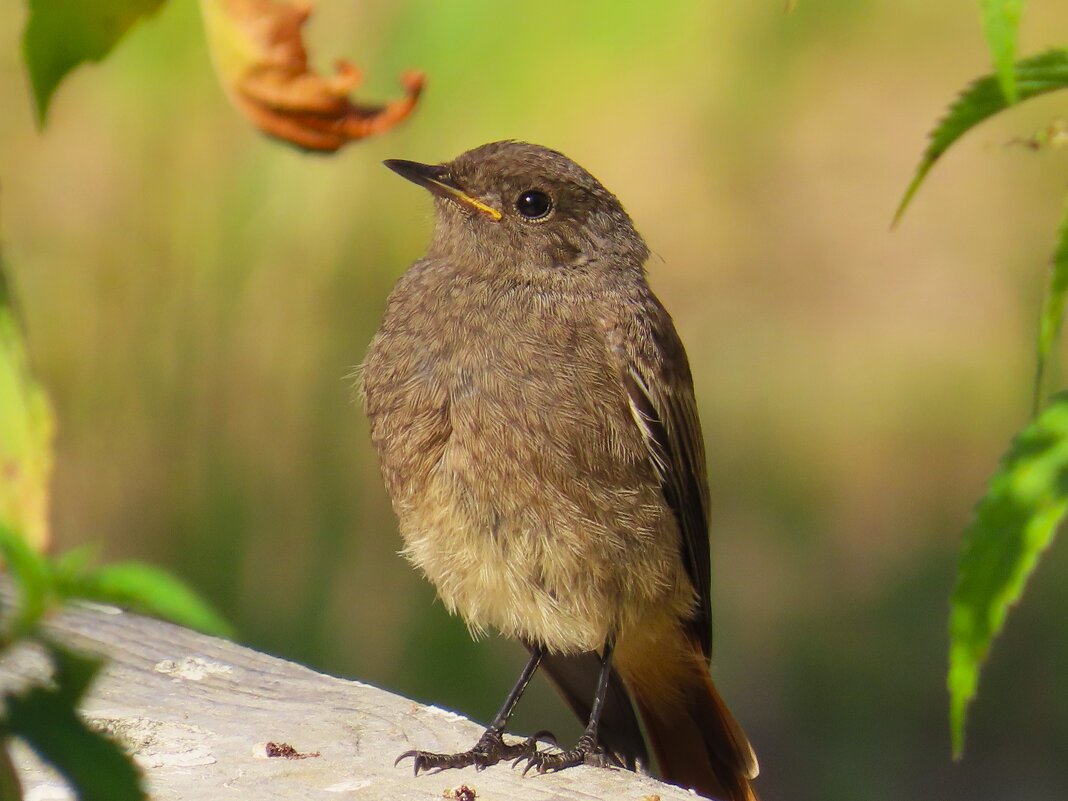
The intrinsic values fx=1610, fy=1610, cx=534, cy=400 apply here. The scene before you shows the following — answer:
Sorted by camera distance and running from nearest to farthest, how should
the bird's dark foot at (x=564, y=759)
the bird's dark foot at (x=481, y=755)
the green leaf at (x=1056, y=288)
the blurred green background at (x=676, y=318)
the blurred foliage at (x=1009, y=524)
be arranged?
1. the blurred foliage at (x=1009, y=524)
2. the green leaf at (x=1056, y=288)
3. the bird's dark foot at (x=481, y=755)
4. the bird's dark foot at (x=564, y=759)
5. the blurred green background at (x=676, y=318)

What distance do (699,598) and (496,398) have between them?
844 millimetres

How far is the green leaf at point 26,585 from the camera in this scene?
101 cm

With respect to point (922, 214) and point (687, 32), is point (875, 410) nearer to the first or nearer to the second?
point (922, 214)

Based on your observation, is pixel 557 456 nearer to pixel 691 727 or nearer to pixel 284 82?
pixel 691 727

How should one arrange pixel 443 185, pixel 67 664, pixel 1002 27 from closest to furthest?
pixel 67 664 < pixel 1002 27 < pixel 443 185

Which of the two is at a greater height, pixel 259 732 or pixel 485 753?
pixel 259 732

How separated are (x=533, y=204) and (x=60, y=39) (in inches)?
101

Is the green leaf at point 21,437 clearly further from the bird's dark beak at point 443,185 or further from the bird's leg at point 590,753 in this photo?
the bird's dark beak at point 443,185

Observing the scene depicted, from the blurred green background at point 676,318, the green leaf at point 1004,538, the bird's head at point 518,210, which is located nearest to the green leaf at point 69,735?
the green leaf at point 1004,538

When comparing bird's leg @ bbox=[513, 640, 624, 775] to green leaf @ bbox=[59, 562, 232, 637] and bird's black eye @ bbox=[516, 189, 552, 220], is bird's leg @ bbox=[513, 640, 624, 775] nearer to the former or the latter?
bird's black eye @ bbox=[516, 189, 552, 220]

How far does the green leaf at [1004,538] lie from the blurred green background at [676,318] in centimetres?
308

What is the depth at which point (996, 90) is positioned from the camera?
148 centimetres

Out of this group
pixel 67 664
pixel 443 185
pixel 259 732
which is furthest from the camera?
pixel 443 185

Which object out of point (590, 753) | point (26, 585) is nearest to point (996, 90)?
point (26, 585)
